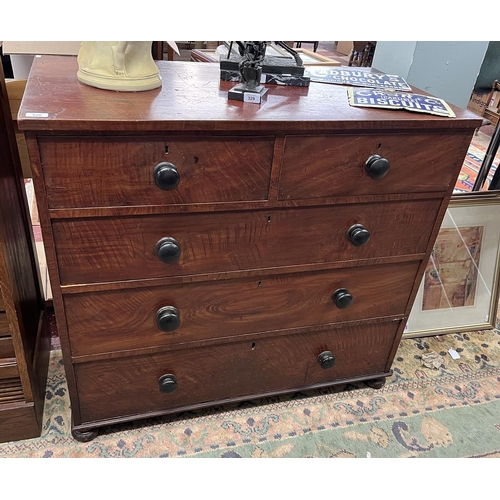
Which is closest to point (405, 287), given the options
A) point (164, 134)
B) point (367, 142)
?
point (367, 142)

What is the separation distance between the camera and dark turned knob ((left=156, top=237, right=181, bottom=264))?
3.18ft

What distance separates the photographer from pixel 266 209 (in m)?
1.01

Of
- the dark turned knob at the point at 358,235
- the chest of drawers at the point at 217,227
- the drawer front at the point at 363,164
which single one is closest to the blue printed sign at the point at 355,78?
the chest of drawers at the point at 217,227

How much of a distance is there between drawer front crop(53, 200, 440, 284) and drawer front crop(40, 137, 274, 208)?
53 millimetres

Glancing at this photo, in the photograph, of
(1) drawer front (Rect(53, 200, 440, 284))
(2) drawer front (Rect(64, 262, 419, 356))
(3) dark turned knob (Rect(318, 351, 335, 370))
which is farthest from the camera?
(3) dark turned knob (Rect(318, 351, 335, 370))

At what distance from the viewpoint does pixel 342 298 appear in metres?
1.20

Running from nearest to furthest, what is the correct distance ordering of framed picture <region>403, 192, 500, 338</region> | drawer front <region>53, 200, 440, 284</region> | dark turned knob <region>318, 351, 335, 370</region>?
1. drawer front <region>53, 200, 440, 284</region>
2. dark turned knob <region>318, 351, 335, 370</region>
3. framed picture <region>403, 192, 500, 338</region>

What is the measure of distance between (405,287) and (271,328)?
15.7 inches

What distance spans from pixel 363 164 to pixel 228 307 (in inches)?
18.6

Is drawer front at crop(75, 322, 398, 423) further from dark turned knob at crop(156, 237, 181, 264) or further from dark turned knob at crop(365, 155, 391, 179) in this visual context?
dark turned knob at crop(365, 155, 391, 179)

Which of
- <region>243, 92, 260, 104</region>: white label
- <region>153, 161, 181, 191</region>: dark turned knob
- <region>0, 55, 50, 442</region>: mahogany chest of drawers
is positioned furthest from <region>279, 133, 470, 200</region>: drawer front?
<region>0, 55, 50, 442</region>: mahogany chest of drawers

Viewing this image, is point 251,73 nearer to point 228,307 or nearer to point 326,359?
point 228,307

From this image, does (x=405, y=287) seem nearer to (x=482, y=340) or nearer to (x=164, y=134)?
(x=482, y=340)

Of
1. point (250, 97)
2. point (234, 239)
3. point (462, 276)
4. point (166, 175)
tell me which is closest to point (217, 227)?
point (234, 239)
